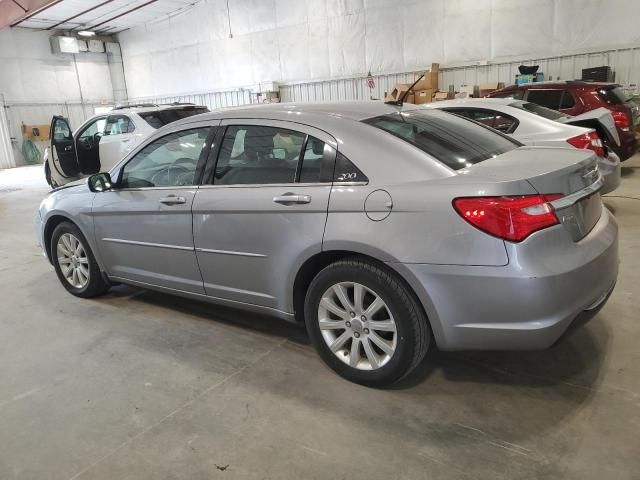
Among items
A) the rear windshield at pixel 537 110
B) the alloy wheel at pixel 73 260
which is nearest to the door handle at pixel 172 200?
the alloy wheel at pixel 73 260

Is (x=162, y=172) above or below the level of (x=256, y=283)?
above

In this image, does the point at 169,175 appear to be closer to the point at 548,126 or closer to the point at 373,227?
the point at 373,227

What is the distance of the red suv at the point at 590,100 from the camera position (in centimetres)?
795

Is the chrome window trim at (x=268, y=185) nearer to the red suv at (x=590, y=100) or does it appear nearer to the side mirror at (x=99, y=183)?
the side mirror at (x=99, y=183)

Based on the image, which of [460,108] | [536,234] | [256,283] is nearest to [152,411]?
[256,283]

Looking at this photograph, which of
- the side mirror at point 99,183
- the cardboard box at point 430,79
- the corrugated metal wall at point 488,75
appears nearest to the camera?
the side mirror at point 99,183

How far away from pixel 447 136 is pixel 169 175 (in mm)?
1876

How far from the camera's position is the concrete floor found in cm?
218

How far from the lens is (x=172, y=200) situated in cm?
332

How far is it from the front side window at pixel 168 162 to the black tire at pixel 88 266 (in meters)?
0.79

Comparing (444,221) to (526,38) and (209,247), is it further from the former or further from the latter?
(526,38)

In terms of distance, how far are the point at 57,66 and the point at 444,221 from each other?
923 inches

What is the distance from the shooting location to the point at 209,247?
3.19 metres

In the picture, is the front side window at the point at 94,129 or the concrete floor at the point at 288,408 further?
the front side window at the point at 94,129
